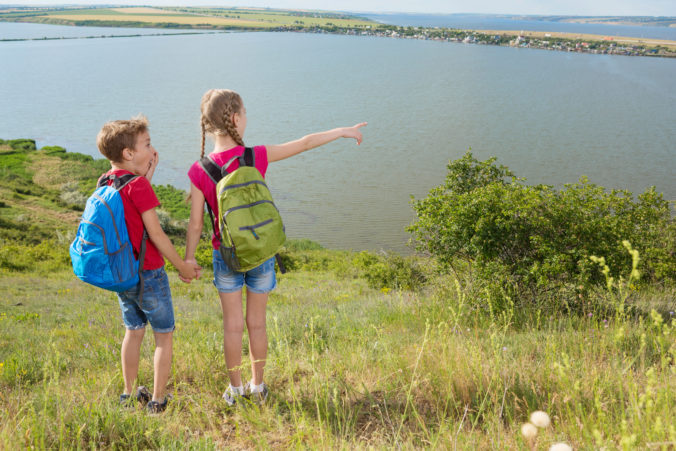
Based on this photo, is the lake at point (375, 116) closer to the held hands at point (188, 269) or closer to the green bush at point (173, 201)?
the green bush at point (173, 201)

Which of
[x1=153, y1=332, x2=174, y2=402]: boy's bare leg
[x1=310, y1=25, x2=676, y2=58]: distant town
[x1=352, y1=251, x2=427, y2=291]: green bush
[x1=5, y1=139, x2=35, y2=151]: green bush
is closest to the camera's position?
[x1=153, y1=332, x2=174, y2=402]: boy's bare leg

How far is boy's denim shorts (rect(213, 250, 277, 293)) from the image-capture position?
286 centimetres

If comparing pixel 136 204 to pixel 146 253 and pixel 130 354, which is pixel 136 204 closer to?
pixel 146 253

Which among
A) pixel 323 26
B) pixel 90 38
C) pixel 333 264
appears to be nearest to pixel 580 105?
pixel 333 264

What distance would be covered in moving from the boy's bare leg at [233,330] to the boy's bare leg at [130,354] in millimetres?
529

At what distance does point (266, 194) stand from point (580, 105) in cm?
5421

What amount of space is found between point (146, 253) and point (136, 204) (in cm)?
32

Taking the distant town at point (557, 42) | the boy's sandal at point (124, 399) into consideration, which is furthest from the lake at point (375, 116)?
the distant town at point (557, 42)

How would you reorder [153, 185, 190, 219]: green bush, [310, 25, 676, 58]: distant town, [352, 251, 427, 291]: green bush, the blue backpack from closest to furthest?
the blue backpack < [352, 251, 427, 291]: green bush < [153, 185, 190, 219]: green bush < [310, 25, 676, 58]: distant town

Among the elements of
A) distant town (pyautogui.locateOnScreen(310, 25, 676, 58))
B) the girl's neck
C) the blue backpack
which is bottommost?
the blue backpack

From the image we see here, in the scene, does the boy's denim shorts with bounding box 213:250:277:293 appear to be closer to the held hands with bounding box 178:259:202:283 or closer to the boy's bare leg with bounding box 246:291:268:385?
the boy's bare leg with bounding box 246:291:268:385

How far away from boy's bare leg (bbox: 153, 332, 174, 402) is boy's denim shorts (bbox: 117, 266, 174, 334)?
0.18 feet

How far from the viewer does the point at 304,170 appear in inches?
1240

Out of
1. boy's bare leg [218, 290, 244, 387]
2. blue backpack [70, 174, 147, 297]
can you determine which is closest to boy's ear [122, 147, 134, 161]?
blue backpack [70, 174, 147, 297]
